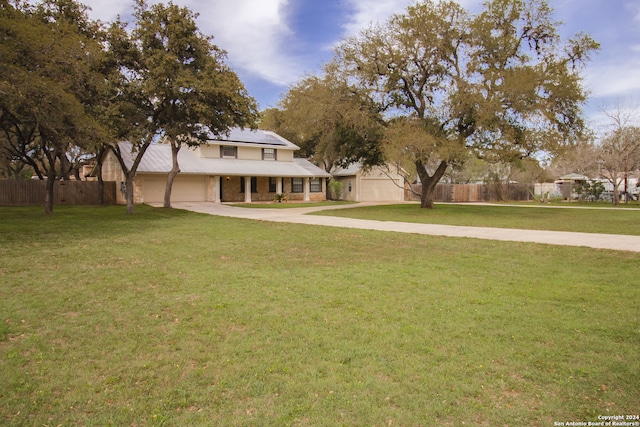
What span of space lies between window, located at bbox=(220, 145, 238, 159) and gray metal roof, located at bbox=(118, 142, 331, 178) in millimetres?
433

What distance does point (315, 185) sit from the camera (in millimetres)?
35312

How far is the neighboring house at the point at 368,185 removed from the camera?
120ft

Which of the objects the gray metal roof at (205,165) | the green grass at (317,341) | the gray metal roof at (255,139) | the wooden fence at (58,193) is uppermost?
the gray metal roof at (255,139)

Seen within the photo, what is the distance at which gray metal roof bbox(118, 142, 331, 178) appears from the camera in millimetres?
27797

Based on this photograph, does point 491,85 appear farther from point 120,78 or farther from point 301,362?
point 301,362

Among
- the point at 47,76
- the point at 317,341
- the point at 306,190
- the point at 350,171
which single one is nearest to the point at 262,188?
the point at 306,190

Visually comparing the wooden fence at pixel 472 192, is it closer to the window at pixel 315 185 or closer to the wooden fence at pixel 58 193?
the window at pixel 315 185

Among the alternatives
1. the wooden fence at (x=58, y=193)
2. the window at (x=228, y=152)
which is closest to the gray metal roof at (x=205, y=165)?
the window at (x=228, y=152)

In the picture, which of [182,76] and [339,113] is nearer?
[182,76]

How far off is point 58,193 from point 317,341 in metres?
29.1

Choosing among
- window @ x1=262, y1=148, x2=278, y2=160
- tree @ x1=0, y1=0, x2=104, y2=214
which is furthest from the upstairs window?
tree @ x1=0, y1=0, x2=104, y2=214

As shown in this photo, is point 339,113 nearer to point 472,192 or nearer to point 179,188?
point 179,188

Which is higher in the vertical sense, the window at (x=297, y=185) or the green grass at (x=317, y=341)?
the window at (x=297, y=185)

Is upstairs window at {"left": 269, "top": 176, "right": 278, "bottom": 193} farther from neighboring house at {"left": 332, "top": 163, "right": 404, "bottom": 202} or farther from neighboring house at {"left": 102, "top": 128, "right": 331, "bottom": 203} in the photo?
neighboring house at {"left": 332, "top": 163, "right": 404, "bottom": 202}
